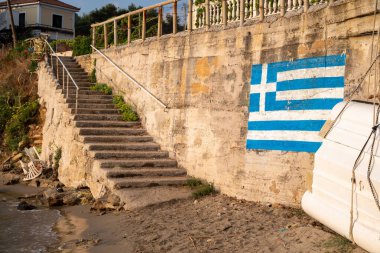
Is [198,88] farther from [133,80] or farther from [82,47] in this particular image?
[82,47]

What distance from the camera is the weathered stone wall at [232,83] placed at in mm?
7426

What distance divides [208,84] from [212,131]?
42.3 inches

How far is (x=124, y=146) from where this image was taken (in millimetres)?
11148

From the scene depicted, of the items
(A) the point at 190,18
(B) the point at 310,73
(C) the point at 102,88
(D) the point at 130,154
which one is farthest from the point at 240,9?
(C) the point at 102,88

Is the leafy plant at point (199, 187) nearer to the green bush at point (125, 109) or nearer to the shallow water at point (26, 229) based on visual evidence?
the shallow water at point (26, 229)

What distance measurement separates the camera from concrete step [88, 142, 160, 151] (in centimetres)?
1089

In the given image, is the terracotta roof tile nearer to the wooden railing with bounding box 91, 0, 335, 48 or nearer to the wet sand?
the wooden railing with bounding box 91, 0, 335, 48

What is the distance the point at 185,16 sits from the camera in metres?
11.3

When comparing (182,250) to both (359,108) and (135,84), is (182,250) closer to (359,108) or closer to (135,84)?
(359,108)

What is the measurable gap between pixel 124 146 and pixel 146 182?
1.84 metres

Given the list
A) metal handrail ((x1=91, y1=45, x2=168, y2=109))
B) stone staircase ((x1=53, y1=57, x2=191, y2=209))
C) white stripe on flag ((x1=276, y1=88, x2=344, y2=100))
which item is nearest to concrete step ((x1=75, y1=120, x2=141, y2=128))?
stone staircase ((x1=53, y1=57, x2=191, y2=209))

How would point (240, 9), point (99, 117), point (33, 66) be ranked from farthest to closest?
point (33, 66) → point (99, 117) → point (240, 9)

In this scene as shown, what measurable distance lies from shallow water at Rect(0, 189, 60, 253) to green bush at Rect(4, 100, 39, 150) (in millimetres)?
5545

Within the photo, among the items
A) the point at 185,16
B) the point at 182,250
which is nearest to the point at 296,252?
the point at 182,250
